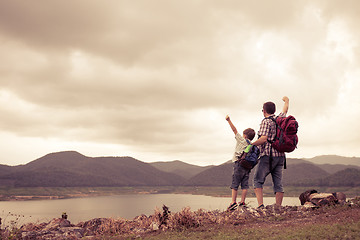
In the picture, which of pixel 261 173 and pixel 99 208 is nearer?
pixel 261 173

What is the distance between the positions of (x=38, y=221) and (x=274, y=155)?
25.7ft

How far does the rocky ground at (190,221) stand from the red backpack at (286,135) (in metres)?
1.96

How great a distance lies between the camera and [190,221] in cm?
814

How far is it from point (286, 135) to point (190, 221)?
3653mm

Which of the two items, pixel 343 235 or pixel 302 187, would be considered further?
pixel 302 187

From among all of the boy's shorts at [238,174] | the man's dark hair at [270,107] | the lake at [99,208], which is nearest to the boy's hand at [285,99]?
the man's dark hair at [270,107]

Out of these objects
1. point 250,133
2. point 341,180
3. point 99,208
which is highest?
point 250,133

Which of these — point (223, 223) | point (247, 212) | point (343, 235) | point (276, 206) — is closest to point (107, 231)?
point (223, 223)

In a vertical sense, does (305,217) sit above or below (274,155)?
below

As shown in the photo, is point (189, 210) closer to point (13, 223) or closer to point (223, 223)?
point (223, 223)

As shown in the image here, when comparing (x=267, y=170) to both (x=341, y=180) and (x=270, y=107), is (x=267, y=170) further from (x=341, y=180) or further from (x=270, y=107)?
(x=341, y=180)

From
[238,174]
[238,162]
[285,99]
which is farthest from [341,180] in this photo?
[238,162]

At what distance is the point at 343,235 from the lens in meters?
5.85

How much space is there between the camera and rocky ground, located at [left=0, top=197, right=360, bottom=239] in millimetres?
7816
